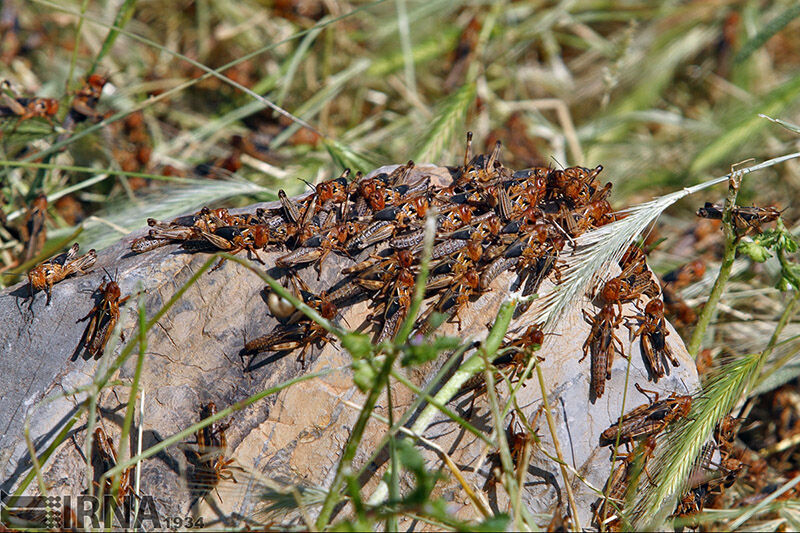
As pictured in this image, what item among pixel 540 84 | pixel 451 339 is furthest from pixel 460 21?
pixel 451 339

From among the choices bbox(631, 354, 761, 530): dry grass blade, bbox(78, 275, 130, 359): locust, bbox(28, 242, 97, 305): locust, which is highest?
bbox(28, 242, 97, 305): locust

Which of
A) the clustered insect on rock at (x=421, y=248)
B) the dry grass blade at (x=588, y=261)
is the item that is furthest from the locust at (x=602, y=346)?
the dry grass blade at (x=588, y=261)

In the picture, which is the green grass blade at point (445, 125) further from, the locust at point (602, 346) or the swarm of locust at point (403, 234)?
the locust at point (602, 346)

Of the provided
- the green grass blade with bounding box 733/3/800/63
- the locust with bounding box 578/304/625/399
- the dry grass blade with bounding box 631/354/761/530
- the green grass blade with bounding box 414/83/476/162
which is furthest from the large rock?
the green grass blade with bounding box 733/3/800/63

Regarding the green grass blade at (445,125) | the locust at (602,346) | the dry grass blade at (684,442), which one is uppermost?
the green grass blade at (445,125)

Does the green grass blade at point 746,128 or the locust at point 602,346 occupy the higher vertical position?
the green grass blade at point 746,128

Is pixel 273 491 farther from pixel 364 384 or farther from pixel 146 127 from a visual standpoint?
pixel 146 127

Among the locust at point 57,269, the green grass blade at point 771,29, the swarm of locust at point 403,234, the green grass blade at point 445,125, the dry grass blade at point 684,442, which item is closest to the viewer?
the dry grass blade at point 684,442

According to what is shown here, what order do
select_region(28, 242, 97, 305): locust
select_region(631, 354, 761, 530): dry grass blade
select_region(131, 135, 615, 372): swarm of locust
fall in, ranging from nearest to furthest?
select_region(631, 354, 761, 530): dry grass blade
select_region(131, 135, 615, 372): swarm of locust
select_region(28, 242, 97, 305): locust

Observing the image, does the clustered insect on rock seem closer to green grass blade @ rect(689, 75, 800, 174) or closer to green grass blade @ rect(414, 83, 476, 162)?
green grass blade @ rect(414, 83, 476, 162)
